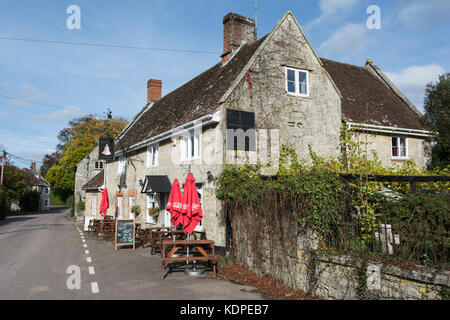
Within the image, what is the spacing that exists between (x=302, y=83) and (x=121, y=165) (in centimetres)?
1345

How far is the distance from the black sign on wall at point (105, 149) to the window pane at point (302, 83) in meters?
13.3

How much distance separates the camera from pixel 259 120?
12914 millimetres

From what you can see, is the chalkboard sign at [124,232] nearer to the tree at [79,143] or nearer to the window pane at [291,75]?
the window pane at [291,75]

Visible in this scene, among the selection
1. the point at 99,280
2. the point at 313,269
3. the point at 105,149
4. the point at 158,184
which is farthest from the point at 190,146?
the point at 105,149

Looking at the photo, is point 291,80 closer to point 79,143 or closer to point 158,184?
point 158,184

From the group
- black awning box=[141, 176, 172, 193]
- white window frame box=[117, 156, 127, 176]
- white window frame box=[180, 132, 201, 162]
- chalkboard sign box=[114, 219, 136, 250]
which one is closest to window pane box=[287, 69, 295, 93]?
white window frame box=[180, 132, 201, 162]

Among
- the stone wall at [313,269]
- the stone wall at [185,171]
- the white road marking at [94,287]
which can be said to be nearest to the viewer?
the stone wall at [313,269]

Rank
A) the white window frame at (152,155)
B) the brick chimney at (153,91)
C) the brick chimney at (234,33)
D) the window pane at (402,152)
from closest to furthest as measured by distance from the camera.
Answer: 1. the window pane at (402,152)
2. the brick chimney at (234,33)
3. the white window frame at (152,155)
4. the brick chimney at (153,91)

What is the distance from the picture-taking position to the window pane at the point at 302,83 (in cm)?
1431

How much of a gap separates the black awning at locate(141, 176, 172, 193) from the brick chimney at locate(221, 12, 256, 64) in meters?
7.03

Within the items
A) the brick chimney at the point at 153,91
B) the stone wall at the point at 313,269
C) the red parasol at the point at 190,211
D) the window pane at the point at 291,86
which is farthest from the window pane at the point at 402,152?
the brick chimney at the point at 153,91

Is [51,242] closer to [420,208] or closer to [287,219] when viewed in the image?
[287,219]

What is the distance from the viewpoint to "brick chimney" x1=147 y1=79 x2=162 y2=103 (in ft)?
89.0

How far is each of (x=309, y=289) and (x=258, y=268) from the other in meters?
2.12
